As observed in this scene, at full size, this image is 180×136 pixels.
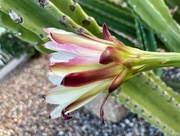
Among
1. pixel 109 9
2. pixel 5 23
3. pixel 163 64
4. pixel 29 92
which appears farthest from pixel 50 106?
pixel 163 64

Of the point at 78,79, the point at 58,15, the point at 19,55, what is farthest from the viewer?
the point at 19,55

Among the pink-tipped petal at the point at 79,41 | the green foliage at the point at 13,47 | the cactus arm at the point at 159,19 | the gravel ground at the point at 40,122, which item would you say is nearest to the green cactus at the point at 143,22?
the cactus arm at the point at 159,19

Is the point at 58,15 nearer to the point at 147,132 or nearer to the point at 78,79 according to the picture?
the point at 78,79

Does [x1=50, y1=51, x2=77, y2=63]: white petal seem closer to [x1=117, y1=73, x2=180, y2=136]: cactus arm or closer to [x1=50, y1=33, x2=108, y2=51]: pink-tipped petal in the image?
[x1=50, y1=33, x2=108, y2=51]: pink-tipped petal

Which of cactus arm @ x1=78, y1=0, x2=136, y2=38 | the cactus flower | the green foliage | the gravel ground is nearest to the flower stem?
the cactus flower

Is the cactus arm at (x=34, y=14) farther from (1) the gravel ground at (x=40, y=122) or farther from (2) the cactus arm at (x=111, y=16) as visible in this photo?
(1) the gravel ground at (x=40, y=122)

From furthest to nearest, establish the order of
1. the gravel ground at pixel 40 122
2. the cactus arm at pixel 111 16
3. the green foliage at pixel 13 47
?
the green foliage at pixel 13 47 < the gravel ground at pixel 40 122 < the cactus arm at pixel 111 16

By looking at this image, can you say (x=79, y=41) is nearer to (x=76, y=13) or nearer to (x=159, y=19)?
(x=76, y=13)
